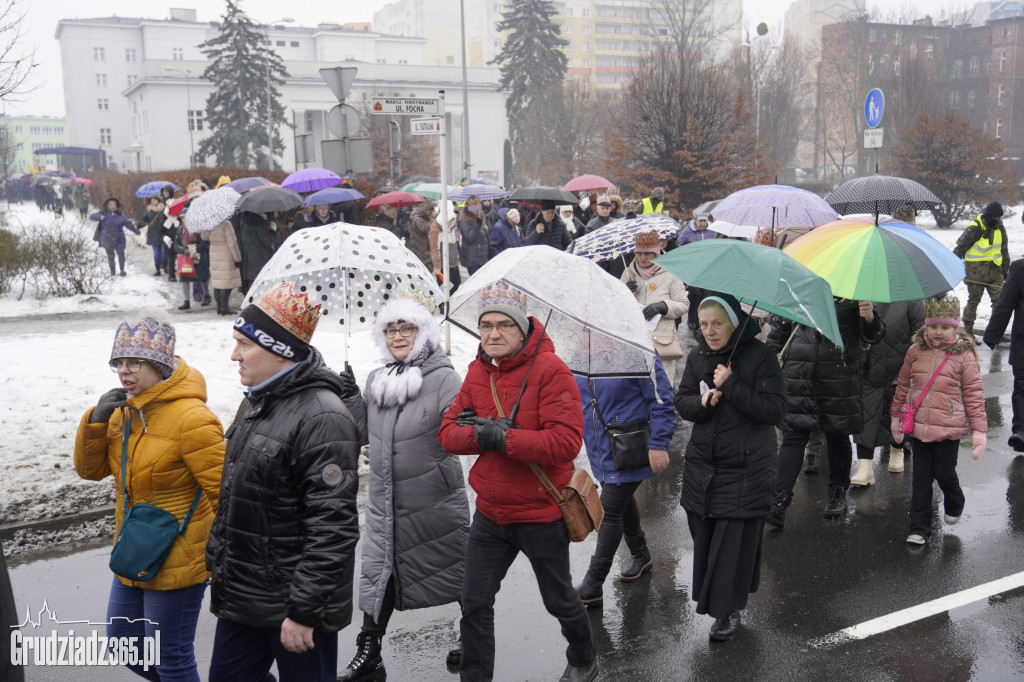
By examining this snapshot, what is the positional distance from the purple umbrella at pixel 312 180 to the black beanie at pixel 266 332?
12.1m

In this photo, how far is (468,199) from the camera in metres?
14.7

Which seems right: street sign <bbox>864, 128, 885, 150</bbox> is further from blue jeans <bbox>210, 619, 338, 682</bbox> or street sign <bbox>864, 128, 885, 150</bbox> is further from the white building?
the white building

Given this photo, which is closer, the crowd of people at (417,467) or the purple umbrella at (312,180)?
the crowd of people at (417,467)

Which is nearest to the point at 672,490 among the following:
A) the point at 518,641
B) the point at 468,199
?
the point at 518,641

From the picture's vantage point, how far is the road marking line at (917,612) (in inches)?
191

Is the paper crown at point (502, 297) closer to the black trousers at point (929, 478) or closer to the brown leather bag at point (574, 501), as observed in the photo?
the brown leather bag at point (574, 501)

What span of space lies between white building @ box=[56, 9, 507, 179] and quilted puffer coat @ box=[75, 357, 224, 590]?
56.6 meters

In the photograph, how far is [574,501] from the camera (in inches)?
159

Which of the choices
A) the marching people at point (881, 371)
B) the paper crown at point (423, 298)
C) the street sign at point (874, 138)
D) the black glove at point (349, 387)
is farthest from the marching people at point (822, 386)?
the street sign at point (874, 138)

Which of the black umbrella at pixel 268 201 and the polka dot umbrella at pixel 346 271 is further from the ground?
the black umbrella at pixel 268 201

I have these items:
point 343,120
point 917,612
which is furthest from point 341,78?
point 917,612

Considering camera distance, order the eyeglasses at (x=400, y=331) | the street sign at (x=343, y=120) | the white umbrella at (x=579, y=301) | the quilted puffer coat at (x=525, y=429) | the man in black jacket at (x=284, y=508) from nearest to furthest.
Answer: the man in black jacket at (x=284, y=508) < the quilted puffer coat at (x=525, y=429) < the white umbrella at (x=579, y=301) < the eyeglasses at (x=400, y=331) < the street sign at (x=343, y=120)

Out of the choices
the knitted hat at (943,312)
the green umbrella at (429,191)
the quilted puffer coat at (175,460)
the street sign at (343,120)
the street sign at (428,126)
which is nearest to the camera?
the quilted puffer coat at (175,460)

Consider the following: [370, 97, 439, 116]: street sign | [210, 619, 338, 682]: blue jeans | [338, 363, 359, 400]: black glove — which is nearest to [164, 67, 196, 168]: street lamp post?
[370, 97, 439, 116]: street sign
